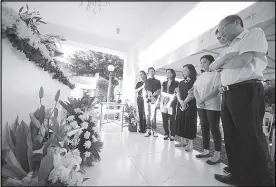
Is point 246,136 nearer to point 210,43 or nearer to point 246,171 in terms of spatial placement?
point 246,171

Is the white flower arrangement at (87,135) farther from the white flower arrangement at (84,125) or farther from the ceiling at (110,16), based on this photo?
the ceiling at (110,16)

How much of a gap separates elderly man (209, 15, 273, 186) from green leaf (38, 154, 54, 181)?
0.86 m

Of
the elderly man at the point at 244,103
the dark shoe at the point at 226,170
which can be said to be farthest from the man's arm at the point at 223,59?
the dark shoe at the point at 226,170

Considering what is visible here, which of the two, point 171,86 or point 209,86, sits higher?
point 171,86

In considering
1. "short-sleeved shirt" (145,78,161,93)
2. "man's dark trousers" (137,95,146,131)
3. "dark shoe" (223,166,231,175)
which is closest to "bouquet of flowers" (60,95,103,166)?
"dark shoe" (223,166,231,175)

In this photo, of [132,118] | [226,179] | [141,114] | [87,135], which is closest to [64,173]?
[87,135]

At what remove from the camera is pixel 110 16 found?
92 centimetres

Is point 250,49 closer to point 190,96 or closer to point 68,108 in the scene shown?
point 190,96

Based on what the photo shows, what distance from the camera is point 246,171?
57cm

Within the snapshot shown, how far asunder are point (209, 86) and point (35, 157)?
1.18 metres

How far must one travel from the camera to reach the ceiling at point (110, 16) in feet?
2.58

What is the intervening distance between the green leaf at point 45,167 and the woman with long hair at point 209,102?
90 centimetres

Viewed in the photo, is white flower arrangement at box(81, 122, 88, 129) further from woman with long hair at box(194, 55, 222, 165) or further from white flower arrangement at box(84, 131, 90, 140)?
woman with long hair at box(194, 55, 222, 165)

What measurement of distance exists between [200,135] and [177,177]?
0.61m
